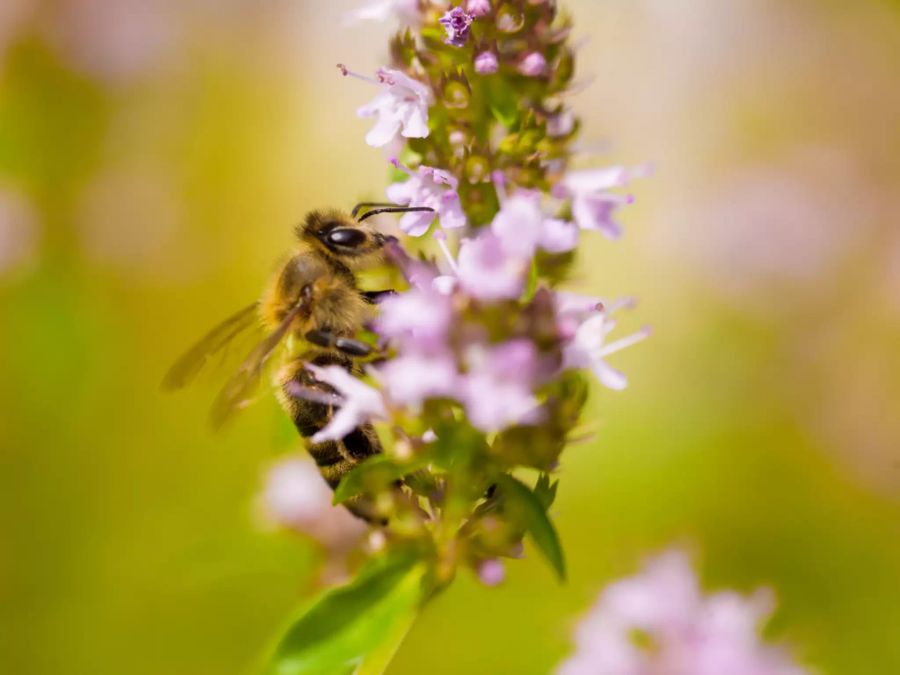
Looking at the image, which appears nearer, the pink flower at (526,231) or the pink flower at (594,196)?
the pink flower at (526,231)

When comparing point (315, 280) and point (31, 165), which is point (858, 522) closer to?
point (315, 280)

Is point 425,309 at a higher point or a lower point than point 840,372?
higher

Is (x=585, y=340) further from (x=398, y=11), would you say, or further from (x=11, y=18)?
(x=11, y=18)

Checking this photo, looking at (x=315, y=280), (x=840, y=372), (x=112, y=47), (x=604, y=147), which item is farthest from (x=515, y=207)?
(x=112, y=47)

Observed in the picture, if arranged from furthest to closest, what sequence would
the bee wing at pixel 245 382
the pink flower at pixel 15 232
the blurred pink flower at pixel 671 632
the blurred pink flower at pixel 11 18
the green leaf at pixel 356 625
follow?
the blurred pink flower at pixel 11 18 < the pink flower at pixel 15 232 < the blurred pink flower at pixel 671 632 < the bee wing at pixel 245 382 < the green leaf at pixel 356 625

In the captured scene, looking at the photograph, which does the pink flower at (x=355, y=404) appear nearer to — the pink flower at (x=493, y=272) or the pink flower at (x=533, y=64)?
the pink flower at (x=493, y=272)

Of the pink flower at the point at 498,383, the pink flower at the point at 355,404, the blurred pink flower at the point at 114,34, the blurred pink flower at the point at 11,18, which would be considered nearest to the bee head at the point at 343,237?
the pink flower at the point at 355,404
